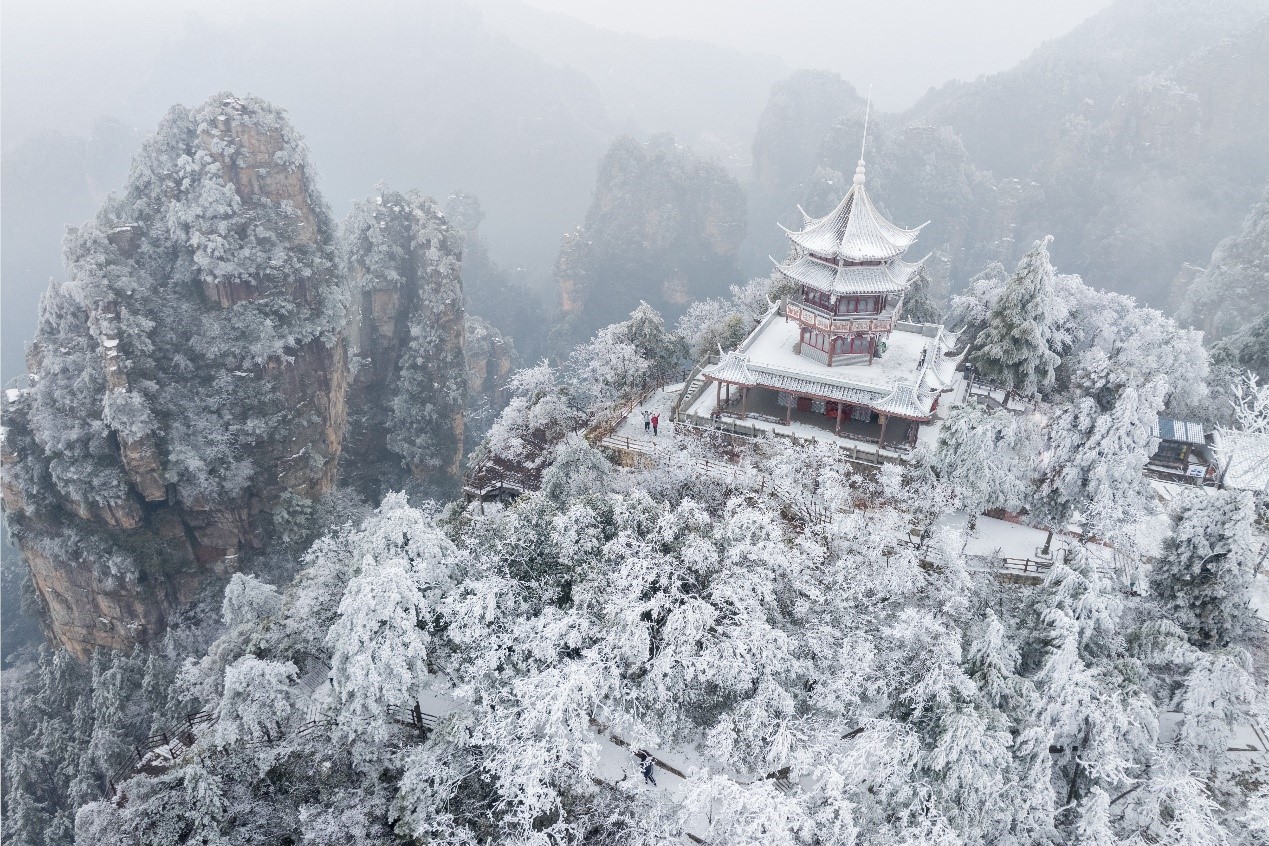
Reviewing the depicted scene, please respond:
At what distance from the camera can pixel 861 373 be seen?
89.8 ft

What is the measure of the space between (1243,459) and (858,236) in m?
15.6

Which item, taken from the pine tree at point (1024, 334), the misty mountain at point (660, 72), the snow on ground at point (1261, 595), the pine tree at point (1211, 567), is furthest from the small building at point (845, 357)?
the misty mountain at point (660, 72)

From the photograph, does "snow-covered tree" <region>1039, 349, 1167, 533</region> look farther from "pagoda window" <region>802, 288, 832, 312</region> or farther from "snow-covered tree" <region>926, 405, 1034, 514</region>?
"pagoda window" <region>802, 288, 832, 312</region>

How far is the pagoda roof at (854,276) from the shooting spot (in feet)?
84.9

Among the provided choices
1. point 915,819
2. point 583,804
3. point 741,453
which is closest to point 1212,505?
point 915,819

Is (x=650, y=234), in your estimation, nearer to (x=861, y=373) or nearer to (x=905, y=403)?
(x=861, y=373)

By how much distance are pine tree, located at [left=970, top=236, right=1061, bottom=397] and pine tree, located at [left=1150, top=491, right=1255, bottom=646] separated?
11361mm

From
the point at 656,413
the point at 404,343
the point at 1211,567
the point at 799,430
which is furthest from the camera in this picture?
the point at 404,343

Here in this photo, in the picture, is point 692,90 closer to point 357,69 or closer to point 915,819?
point 357,69

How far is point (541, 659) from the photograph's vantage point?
15.7 meters

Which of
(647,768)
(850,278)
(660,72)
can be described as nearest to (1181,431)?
(850,278)

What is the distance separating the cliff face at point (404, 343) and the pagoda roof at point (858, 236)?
93.2 ft

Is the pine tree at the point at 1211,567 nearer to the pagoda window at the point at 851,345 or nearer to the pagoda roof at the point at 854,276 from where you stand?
the pagoda roof at the point at 854,276

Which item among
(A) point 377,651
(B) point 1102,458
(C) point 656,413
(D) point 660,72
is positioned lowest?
(A) point 377,651
